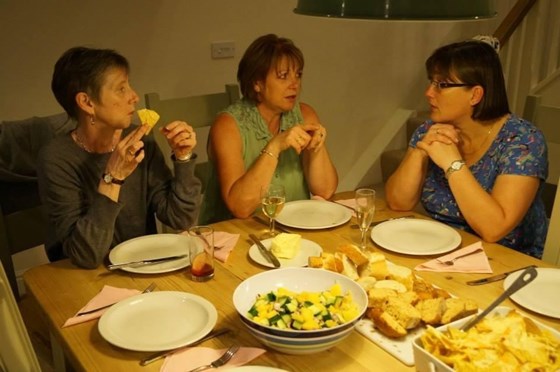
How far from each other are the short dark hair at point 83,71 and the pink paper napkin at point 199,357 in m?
0.94

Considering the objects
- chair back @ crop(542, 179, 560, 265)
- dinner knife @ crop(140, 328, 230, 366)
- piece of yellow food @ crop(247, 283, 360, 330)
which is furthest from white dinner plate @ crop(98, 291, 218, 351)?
chair back @ crop(542, 179, 560, 265)

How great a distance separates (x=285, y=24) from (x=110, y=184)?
243cm

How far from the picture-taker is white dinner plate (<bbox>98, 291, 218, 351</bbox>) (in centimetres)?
115

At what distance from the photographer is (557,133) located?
2230mm

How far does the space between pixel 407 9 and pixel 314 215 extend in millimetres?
909

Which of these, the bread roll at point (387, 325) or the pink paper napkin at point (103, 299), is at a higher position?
the bread roll at point (387, 325)

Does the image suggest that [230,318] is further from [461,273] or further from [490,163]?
[490,163]

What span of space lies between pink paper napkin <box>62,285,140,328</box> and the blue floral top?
1087 millimetres

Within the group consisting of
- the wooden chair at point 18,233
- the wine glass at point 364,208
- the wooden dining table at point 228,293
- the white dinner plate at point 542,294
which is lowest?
the wooden chair at point 18,233

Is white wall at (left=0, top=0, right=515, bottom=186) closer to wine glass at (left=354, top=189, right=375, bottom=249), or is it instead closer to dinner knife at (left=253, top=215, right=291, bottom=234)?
dinner knife at (left=253, top=215, right=291, bottom=234)

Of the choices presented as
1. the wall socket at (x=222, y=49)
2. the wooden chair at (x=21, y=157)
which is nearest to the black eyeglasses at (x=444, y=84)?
the wooden chair at (x=21, y=157)

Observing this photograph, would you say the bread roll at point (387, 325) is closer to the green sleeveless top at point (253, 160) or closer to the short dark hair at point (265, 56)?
the green sleeveless top at point (253, 160)

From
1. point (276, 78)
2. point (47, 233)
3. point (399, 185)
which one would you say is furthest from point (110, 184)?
point (399, 185)

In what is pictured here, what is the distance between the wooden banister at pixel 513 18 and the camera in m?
3.79
